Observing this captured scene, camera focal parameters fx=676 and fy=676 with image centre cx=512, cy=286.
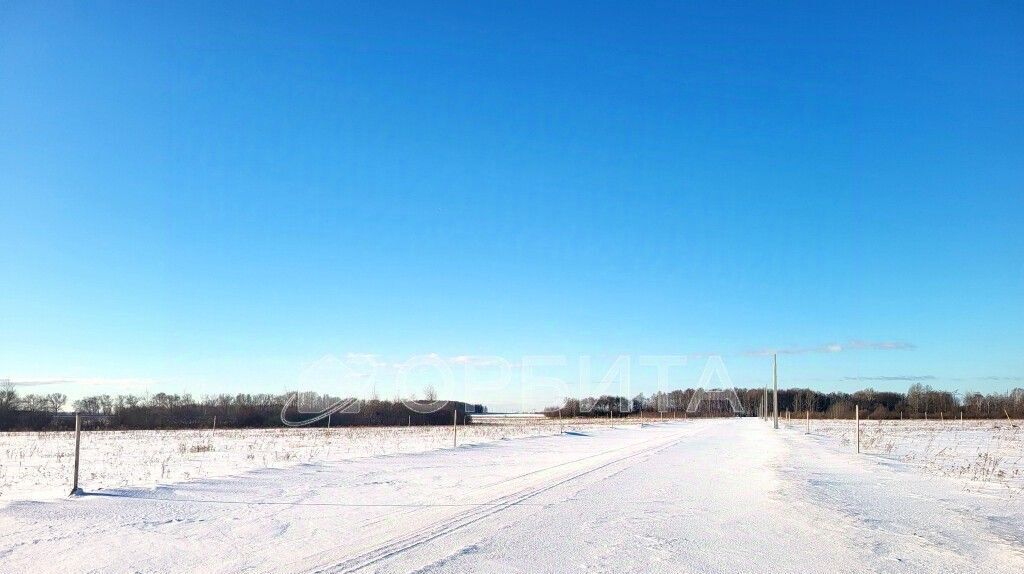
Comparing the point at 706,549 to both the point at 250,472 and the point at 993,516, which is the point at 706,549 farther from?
the point at 250,472

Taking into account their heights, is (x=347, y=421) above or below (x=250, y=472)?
below

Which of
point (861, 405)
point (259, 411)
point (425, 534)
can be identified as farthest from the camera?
point (861, 405)

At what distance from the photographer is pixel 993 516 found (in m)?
9.27

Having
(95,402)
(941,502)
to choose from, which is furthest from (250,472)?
(95,402)

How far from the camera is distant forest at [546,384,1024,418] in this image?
3504 inches

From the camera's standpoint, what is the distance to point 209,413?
2982 inches

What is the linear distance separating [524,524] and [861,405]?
416 feet

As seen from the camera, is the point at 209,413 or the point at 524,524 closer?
→ the point at 524,524

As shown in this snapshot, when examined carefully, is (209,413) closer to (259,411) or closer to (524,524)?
(259,411)

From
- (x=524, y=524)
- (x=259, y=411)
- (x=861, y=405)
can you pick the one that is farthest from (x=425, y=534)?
(x=861, y=405)

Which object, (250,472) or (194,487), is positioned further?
(250,472)

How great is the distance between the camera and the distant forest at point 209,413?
63281 millimetres

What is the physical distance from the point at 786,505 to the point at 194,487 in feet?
30.6

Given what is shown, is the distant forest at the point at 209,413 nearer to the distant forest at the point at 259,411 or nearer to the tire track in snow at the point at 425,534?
the distant forest at the point at 259,411
